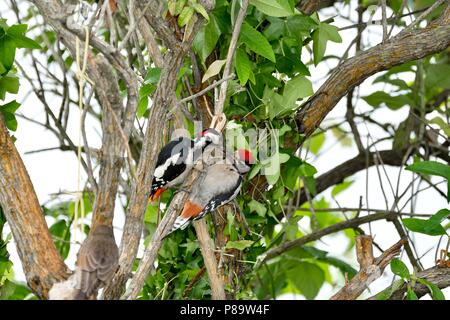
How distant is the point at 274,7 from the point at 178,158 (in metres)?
0.45

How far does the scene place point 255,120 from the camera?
7.63 feet

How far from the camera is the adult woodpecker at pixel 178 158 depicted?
215 centimetres

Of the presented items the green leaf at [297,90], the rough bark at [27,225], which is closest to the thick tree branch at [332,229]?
the green leaf at [297,90]

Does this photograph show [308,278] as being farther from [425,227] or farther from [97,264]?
[97,264]

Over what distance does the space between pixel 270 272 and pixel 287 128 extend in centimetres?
110

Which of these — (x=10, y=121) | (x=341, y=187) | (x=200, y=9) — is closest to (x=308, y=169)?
(x=200, y=9)

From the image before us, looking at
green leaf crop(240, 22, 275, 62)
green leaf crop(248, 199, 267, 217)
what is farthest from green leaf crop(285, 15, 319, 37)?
green leaf crop(248, 199, 267, 217)

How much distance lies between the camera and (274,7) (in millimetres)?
2053

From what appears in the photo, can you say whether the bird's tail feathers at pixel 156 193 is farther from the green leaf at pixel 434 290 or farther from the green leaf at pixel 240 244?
the green leaf at pixel 434 290

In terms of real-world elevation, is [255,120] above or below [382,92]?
below

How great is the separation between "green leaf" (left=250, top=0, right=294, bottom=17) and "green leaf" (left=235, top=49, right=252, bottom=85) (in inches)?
5.8

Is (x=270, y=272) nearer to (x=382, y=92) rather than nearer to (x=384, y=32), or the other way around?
(x=382, y=92)

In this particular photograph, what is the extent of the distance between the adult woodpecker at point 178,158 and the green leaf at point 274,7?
329mm
